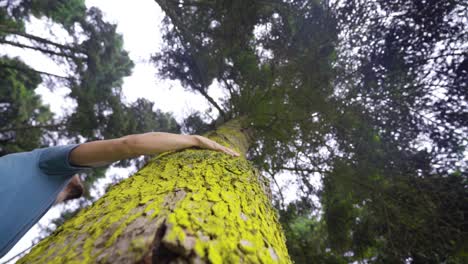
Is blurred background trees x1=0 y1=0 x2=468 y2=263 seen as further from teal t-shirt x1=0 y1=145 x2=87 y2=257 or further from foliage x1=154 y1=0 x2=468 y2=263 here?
teal t-shirt x1=0 y1=145 x2=87 y2=257

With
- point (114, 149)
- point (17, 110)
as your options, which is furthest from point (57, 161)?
point (17, 110)

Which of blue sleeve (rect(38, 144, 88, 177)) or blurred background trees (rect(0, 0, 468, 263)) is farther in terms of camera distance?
blurred background trees (rect(0, 0, 468, 263))

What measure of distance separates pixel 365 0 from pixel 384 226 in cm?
417

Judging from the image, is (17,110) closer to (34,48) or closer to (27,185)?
(34,48)

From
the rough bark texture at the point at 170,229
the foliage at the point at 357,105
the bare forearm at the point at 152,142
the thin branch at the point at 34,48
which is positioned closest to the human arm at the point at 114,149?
the bare forearm at the point at 152,142

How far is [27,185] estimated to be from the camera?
121 centimetres

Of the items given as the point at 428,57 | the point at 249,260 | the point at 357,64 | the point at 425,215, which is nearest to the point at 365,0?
the point at 357,64

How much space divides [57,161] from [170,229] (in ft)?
3.29

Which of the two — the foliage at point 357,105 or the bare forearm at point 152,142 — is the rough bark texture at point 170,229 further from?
the foliage at point 357,105

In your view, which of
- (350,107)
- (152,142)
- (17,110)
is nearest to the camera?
(152,142)

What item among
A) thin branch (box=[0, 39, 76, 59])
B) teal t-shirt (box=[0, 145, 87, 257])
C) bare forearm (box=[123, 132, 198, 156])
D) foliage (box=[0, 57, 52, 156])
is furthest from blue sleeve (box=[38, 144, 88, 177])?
thin branch (box=[0, 39, 76, 59])

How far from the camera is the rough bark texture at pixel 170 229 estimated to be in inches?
24.1

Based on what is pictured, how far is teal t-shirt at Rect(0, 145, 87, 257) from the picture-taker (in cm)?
110

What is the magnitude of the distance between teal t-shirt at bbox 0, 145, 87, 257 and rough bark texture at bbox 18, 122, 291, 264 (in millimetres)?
423
